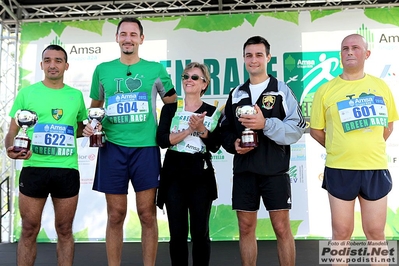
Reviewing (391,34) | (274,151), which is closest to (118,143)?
(274,151)

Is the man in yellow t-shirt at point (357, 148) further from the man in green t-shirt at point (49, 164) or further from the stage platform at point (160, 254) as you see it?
the man in green t-shirt at point (49, 164)

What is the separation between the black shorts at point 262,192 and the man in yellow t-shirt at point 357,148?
28cm

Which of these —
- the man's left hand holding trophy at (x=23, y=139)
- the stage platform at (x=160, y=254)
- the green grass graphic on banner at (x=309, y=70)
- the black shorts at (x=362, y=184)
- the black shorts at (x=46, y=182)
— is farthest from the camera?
the green grass graphic on banner at (x=309, y=70)

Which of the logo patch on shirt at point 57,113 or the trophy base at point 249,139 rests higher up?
the logo patch on shirt at point 57,113

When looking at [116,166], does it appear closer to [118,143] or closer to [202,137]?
[118,143]

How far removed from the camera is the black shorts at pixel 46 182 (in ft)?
8.46

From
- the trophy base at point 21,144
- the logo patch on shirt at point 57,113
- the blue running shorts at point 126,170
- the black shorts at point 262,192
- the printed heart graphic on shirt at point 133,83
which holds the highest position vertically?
the printed heart graphic on shirt at point 133,83

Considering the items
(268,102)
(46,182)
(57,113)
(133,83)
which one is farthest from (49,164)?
(268,102)

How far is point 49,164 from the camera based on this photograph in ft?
8.55

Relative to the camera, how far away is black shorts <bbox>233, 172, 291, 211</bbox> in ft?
7.91

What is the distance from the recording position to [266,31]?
5.08 m

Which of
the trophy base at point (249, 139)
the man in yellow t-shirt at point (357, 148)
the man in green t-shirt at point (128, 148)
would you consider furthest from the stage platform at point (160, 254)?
the trophy base at point (249, 139)

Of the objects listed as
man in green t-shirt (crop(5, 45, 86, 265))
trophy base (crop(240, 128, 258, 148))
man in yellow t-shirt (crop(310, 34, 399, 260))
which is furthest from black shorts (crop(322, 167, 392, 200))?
man in green t-shirt (crop(5, 45, 86, 265))

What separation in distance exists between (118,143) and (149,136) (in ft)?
0.70
